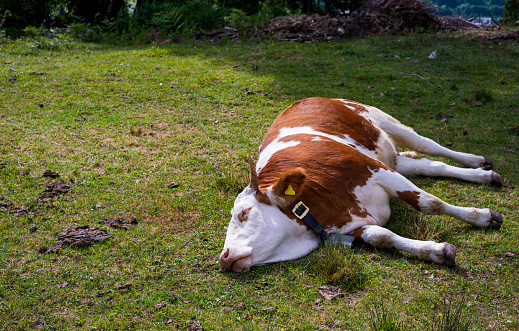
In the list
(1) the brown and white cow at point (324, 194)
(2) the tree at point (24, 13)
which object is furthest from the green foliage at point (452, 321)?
(2) the tree at point (24, 13)

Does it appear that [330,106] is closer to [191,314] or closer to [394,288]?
[394,288]

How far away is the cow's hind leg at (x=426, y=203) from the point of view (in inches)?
169

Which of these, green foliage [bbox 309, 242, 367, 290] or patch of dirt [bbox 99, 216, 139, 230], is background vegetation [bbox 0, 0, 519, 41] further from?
→ green foliage [bbox 309, 242, 367, 290]

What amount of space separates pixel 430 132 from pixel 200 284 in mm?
5225

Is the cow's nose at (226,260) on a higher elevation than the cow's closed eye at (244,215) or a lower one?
lower

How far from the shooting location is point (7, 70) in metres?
10.8

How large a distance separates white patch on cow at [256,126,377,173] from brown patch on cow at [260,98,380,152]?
68 mm

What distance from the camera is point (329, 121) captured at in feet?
17.1

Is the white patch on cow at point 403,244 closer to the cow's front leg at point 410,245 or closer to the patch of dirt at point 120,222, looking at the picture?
the cow's front leg at point 410,245

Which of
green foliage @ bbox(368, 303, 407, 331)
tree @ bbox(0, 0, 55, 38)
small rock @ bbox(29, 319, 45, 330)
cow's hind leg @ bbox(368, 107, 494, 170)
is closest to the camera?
green foliage @ bbox(368, 303, 407, 331)

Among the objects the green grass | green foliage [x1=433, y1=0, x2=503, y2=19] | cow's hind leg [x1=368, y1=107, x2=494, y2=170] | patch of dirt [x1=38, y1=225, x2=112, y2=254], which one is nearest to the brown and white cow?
the green grass

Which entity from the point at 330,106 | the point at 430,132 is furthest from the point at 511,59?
the point at 330,106

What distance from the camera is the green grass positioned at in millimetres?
3338

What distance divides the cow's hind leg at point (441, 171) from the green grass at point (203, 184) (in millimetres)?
118
